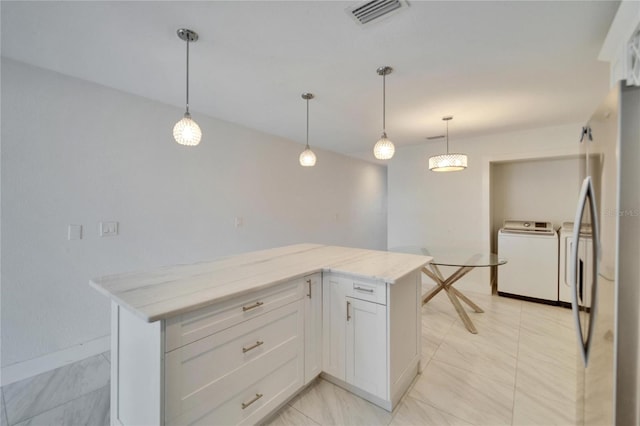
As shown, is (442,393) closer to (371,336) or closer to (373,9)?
(371,336)

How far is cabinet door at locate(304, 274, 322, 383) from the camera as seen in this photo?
177 cm

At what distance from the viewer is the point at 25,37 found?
1688mm

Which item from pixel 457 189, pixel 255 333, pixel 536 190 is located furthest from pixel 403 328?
pixel 536 190

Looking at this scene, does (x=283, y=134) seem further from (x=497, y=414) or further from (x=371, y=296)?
(x=497, y=414)

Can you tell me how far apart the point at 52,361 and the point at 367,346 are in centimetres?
241

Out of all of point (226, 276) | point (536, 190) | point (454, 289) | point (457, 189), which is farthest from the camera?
point (457, 189)

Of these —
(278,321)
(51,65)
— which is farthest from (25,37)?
(278,321)

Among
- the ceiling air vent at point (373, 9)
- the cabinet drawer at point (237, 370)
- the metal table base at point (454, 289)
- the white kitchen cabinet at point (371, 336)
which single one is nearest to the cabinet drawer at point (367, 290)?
the white kitchen cabinet at point (371, 336)

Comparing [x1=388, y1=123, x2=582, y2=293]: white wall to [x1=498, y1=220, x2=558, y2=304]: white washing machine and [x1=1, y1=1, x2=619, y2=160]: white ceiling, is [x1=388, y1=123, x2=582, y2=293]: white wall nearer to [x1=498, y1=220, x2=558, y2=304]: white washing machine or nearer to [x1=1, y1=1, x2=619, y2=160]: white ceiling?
[x1=498, y1=220, x2=558, y2=304]: white washing machine

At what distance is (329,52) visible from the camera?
5.93 ft

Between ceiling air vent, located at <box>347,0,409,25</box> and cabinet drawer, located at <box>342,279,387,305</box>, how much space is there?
4.97 feet

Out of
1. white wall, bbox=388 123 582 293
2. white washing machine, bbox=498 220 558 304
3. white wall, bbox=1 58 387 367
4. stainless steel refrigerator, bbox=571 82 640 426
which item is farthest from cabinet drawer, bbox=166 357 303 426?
white washing machine, bbox=498 220 558 304

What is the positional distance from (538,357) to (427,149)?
122 inches

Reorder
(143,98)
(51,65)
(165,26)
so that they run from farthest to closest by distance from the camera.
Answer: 1. (143,98)
2. (51,65)
3. (165,26)
